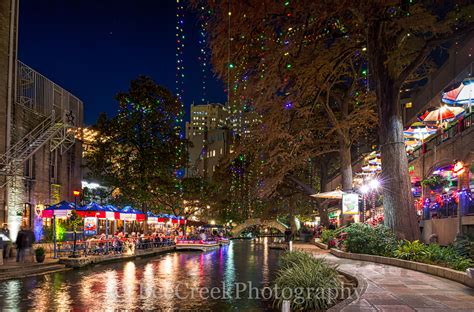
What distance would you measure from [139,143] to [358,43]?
25643mm

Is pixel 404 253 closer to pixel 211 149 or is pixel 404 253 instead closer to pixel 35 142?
pixel 35 142

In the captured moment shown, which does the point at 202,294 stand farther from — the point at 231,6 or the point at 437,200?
the point at 437,200

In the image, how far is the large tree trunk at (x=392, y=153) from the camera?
756 inches

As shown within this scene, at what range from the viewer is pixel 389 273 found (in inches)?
606

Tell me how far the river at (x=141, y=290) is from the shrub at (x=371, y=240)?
12.9ft

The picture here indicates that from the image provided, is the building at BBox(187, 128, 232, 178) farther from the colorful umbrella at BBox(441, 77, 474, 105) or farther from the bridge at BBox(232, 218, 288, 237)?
the colorful umbrella at BBox(441, 77, 474, 105)

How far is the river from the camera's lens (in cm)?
1275

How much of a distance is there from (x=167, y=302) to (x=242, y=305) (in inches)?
80.1

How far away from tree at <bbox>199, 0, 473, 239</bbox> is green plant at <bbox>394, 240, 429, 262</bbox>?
4.31 ft

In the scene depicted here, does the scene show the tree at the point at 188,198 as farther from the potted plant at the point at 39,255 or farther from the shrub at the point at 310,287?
the shrub at the point at 310,287

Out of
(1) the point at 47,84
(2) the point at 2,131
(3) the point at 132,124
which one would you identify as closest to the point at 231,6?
(2) the point at 2,131

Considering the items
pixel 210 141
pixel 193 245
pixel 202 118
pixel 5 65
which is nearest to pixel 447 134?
pixel 5 65

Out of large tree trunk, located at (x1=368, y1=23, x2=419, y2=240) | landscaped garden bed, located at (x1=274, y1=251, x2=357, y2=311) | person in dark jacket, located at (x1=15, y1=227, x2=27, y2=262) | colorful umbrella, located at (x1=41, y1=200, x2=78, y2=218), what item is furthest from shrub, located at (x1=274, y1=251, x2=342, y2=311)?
colorful umbrella, located at (x1=41, y1=200, x2=78, y2=218)

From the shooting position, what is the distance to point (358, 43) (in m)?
21.8
